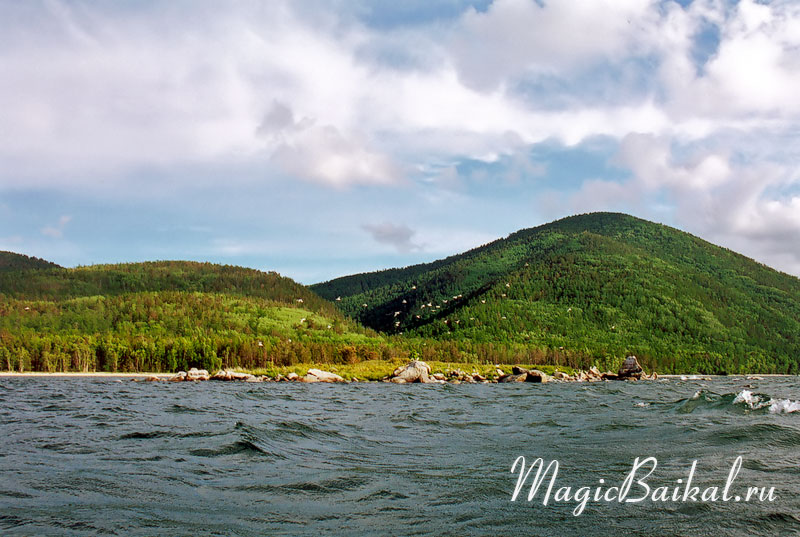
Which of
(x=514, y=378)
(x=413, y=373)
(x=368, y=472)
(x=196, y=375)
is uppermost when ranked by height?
(x=368, y=472)

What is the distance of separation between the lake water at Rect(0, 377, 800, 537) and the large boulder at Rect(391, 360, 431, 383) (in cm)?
8762

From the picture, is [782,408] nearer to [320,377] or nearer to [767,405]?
[767,405]

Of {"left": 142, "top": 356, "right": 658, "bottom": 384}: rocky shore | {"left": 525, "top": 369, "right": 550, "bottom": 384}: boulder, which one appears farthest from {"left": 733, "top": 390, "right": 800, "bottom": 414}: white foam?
{"left": 525, "top": 369, "right": 550, "bottom": 384}: boulder

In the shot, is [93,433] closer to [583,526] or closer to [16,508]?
[16,508]

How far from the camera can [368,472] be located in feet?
68.3

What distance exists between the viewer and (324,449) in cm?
2608

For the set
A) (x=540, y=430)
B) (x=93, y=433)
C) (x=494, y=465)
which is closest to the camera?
(x=494, y=465)

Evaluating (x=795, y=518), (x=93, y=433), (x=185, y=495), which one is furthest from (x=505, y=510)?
(x=93, y=433)

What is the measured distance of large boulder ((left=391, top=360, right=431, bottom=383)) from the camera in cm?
12547

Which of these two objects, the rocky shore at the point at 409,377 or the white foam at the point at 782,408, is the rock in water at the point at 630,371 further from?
the white foam at the point at 782,408

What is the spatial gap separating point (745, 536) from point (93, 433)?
27.6m

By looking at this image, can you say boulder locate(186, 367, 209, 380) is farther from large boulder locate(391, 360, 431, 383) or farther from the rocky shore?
large boulder locate(391, 360, 431, 383)

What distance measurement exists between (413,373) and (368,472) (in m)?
107

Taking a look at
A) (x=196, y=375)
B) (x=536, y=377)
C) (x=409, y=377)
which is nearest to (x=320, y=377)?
(x=409, y=377)
